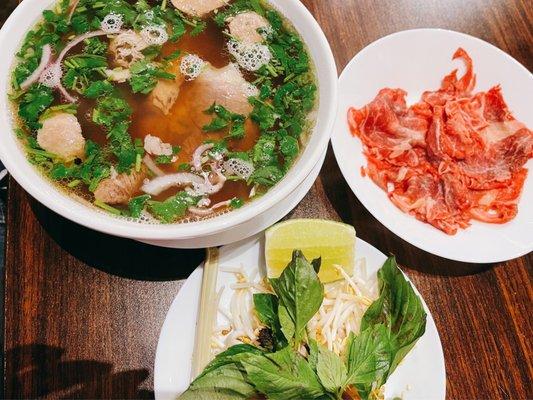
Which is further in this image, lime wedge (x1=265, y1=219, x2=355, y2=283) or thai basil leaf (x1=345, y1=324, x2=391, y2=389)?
lime wedge (x1=265, y1=219, x2=355, y2=283)

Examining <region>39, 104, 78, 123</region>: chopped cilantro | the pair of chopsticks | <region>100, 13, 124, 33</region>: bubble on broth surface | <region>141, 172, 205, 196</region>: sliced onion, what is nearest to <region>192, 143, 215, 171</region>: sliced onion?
<region>141, 172, 205, 196</region>: sliced onion

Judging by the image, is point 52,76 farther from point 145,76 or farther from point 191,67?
point 191,67

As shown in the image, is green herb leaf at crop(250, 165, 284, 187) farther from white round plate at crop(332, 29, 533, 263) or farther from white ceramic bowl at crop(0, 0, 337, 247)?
white round plate at crop(332, 29, 533, 263)

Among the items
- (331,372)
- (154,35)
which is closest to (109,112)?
(154,35)

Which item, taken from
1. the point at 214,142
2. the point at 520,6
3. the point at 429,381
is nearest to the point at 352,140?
the point at 214,142

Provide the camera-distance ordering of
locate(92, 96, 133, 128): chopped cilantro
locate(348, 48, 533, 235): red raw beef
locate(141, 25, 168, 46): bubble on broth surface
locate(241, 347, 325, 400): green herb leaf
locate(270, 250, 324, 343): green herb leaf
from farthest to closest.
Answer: locate(348, 48, 533, 235): red raw beef → locate(141, 25, 168, 46): bubble on broth surface → locate(92, 96, 133, 128): chopped cilantro → locate(270, 250, 324, 343): green herb leaf → locate(241, 347, 325, 400): green herb leaf

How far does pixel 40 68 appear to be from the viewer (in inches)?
56.0

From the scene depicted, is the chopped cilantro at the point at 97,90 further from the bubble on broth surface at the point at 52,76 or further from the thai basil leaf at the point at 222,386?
the thai basil leaf at the point at 222,386

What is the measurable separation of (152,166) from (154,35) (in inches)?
17.7

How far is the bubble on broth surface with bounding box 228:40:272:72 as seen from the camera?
149cm

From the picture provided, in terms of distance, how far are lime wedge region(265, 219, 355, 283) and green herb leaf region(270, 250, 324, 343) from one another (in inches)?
4.8

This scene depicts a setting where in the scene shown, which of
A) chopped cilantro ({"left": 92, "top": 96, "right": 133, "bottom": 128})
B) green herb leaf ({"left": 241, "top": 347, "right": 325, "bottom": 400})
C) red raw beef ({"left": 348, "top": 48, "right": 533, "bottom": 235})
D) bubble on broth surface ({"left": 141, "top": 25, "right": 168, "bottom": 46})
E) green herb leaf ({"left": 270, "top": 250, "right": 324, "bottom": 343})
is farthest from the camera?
red raw beef ({"left": 348, "top": 48, "right": 533, "bottom": 235})

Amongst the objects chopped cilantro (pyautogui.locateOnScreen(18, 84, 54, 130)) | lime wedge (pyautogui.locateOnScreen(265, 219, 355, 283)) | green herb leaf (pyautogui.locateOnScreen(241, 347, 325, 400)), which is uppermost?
chopped cilantro (pyautogui.locateOnScreen(18, 84, 54, 130))

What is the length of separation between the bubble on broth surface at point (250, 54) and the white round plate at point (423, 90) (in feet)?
1.20
